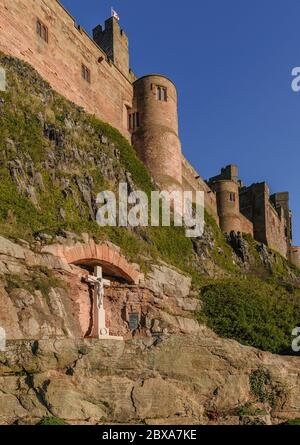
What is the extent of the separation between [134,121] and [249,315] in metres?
17.0

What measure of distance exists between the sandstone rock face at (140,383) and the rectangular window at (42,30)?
75.2 feet

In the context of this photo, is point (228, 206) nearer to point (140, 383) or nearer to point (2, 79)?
point (2, 79)

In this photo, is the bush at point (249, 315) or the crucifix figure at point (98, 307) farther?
the bush at point (249, 315)

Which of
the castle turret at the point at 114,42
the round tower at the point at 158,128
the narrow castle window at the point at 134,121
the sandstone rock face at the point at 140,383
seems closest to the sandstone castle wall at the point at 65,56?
the narrow castle window at the point at 134,121

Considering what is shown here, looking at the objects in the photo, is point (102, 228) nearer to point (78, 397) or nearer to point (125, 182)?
point (125, 182)

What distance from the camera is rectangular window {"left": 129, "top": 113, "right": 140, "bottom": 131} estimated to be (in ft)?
121

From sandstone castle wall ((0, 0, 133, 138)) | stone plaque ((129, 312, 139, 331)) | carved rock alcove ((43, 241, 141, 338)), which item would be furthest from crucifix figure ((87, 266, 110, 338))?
sandstone castle wall ((0, 0, 133, 138))

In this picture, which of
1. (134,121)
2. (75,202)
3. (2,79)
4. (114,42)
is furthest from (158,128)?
(75,202)

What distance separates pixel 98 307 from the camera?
1812cm

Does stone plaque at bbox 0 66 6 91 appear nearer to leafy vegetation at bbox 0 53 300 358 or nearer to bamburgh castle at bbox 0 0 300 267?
leafy vegetation at bbox 0 53 300 358

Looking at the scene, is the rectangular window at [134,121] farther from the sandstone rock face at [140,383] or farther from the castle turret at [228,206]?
the sandstone rock face at [140,383]

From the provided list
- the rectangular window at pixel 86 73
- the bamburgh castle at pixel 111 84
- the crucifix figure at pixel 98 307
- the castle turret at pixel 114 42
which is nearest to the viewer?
the crucifix figure at pixel 98 307

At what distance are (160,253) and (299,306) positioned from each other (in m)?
6.42

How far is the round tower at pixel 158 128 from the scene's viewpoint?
35.5 meters
